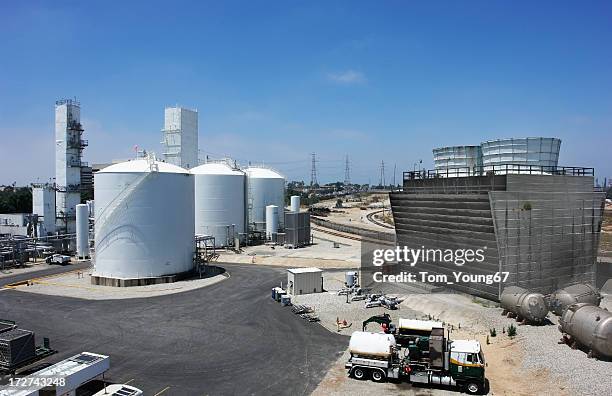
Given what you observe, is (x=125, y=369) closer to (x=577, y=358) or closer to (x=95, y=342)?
(x=95, y=342)

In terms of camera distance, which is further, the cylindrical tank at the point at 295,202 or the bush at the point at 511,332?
the cylindrical tank at the point at 295,202

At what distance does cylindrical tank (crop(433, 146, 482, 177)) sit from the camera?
3834 centimetres

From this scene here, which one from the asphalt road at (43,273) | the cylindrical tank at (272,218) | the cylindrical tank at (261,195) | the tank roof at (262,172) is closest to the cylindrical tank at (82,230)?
the asphalt road at (43,273)

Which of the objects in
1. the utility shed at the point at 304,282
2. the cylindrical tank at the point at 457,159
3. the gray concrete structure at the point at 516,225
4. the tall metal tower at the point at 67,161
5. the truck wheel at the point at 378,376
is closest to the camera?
the truck wheel at the point at 378,376

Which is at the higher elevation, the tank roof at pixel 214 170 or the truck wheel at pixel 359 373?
the tank roof at pixel 214 170

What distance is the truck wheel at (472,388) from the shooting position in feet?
61.0

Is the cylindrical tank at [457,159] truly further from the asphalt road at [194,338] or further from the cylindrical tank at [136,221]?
the cylindrical tank at [136,221]

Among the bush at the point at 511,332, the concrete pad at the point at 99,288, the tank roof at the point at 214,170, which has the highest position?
the tank roof at the point at 214,170

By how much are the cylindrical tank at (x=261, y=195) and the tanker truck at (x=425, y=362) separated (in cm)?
5051

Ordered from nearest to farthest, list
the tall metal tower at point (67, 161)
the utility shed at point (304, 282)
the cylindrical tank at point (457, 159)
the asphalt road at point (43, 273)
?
the utility shed at point (304, 282)
the cylindrical tank at point (457, 159)
the asphalt road at point (43, 273)
the tall metal tower at point (67, 161)

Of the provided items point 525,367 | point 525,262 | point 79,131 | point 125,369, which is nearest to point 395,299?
point 525,262

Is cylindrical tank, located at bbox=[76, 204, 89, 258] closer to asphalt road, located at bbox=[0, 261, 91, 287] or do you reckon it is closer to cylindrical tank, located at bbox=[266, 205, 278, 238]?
asphalt road, located at bbox=[0, 261, 91, 287]

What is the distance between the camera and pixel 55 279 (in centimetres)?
4456

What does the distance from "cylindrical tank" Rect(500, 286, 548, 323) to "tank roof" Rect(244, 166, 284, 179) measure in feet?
167
